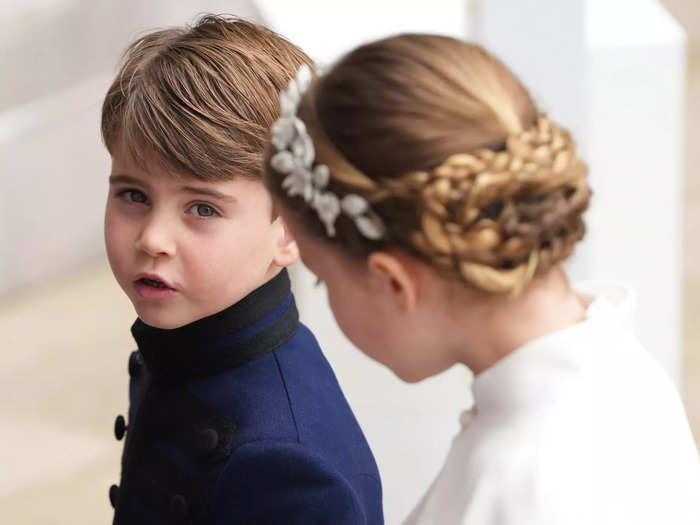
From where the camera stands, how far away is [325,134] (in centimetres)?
108

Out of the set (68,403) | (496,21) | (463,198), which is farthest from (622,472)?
(68,403)

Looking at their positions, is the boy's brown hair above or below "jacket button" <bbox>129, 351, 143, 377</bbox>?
above

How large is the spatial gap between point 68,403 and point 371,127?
2.49m

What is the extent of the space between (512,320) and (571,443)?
0.37 ft

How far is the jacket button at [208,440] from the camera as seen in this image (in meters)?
1.42

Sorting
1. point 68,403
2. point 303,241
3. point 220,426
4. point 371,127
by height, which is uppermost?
point 371,127

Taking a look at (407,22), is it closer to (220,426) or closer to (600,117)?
(600,117)

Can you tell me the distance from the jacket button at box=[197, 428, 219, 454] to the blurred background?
1.67 feet

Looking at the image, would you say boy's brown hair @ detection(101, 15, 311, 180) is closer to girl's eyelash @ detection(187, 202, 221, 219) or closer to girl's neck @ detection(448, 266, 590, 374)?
girl's eyelash @ detection(187, 202, 221, 219)

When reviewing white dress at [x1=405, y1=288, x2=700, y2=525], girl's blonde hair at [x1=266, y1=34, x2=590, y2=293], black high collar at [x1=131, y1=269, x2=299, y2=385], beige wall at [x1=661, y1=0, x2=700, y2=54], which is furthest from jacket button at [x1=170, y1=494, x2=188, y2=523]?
beige wall at [x1=661, y1=0, x2=700, y2=54]

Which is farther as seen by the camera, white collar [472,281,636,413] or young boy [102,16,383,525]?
young boy [102,16,383,525]

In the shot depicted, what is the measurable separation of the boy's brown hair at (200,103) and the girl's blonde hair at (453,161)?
12.8 inches

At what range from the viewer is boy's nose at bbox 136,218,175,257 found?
4.52ft

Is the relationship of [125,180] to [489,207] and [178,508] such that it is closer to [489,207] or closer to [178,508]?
[178,508]
